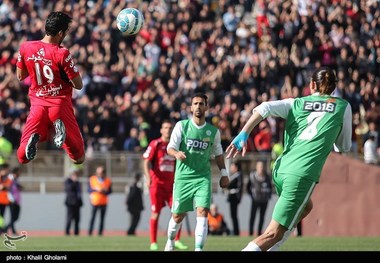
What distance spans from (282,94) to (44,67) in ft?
47.7

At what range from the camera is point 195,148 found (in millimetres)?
15867

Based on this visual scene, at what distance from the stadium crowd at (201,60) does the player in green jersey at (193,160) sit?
10089 mm

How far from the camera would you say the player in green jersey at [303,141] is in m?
11.0

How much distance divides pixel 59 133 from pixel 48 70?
83 centimetres

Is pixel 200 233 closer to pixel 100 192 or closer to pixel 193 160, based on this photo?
pixel 193 160

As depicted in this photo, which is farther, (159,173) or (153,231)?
(159,173)

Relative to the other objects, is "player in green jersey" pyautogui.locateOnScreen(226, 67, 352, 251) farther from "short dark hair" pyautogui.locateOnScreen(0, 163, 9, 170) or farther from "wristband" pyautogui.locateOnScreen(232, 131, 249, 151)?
"short dark hair" pyautogui.locateOnScreen(0, 163, 9, 170)

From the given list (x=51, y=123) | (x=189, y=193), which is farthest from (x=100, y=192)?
(x=51, y=123)

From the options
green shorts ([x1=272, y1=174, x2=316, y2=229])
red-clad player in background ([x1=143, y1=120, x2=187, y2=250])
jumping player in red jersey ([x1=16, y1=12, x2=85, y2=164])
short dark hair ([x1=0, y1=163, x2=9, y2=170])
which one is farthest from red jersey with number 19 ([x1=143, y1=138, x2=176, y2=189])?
green shorts ([x1=272, y1=174, x2=316, y2=229])

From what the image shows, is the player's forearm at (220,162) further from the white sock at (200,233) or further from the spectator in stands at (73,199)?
the spectator in stands at (73,199)

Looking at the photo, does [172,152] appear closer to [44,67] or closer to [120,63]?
[44,67]

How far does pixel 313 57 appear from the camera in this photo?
94.0 ft

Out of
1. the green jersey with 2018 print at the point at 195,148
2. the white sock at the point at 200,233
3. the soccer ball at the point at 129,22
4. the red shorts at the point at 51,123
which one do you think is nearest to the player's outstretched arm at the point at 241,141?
the red shorts at the point at 51,123

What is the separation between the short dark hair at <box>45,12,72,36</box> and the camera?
13125 millimetres
